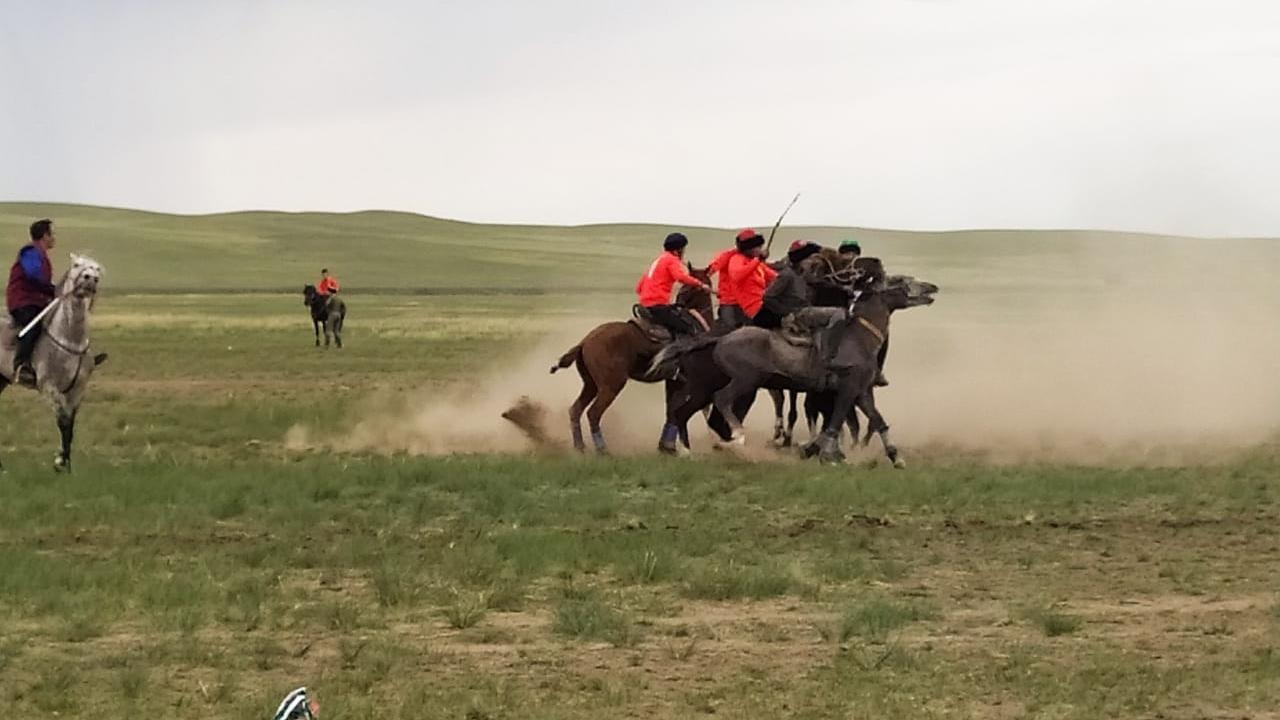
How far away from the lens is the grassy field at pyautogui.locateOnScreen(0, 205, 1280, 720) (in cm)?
859

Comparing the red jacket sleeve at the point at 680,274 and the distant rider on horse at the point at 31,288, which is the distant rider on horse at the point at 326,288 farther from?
the distant rider on horse at the point at 31,288

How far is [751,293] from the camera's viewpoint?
1928cm

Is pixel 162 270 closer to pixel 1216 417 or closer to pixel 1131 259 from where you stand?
pixel 1131 259

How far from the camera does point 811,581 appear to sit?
452 inches

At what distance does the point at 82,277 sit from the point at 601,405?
18.0 feet

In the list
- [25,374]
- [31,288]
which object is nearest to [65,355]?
[25,374]

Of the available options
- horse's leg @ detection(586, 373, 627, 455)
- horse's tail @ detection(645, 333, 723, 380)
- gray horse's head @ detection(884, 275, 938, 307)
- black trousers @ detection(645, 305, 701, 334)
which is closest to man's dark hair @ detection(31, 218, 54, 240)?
horse's leg @ detection(586, 373, 627, 455)

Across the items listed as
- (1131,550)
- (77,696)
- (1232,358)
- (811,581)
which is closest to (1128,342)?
(1232,358)

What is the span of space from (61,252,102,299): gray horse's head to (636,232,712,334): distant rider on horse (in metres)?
5.47

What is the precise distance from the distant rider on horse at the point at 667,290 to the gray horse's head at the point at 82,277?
5.47m

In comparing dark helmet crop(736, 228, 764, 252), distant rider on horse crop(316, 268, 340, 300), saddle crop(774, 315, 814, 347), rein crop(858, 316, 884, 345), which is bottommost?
distant rider on horse crop(316, 268, 340, 300)

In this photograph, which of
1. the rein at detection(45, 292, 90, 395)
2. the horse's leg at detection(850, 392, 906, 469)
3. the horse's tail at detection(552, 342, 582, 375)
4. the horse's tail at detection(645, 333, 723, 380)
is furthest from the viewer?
the horse's tail at detection(552, 342, 582, 375)

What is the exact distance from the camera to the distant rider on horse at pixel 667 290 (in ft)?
61.2

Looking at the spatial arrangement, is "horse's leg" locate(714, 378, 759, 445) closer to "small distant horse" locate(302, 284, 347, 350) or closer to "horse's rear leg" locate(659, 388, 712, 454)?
"horse's rear leg" locate(659, 388, 712, 454)
